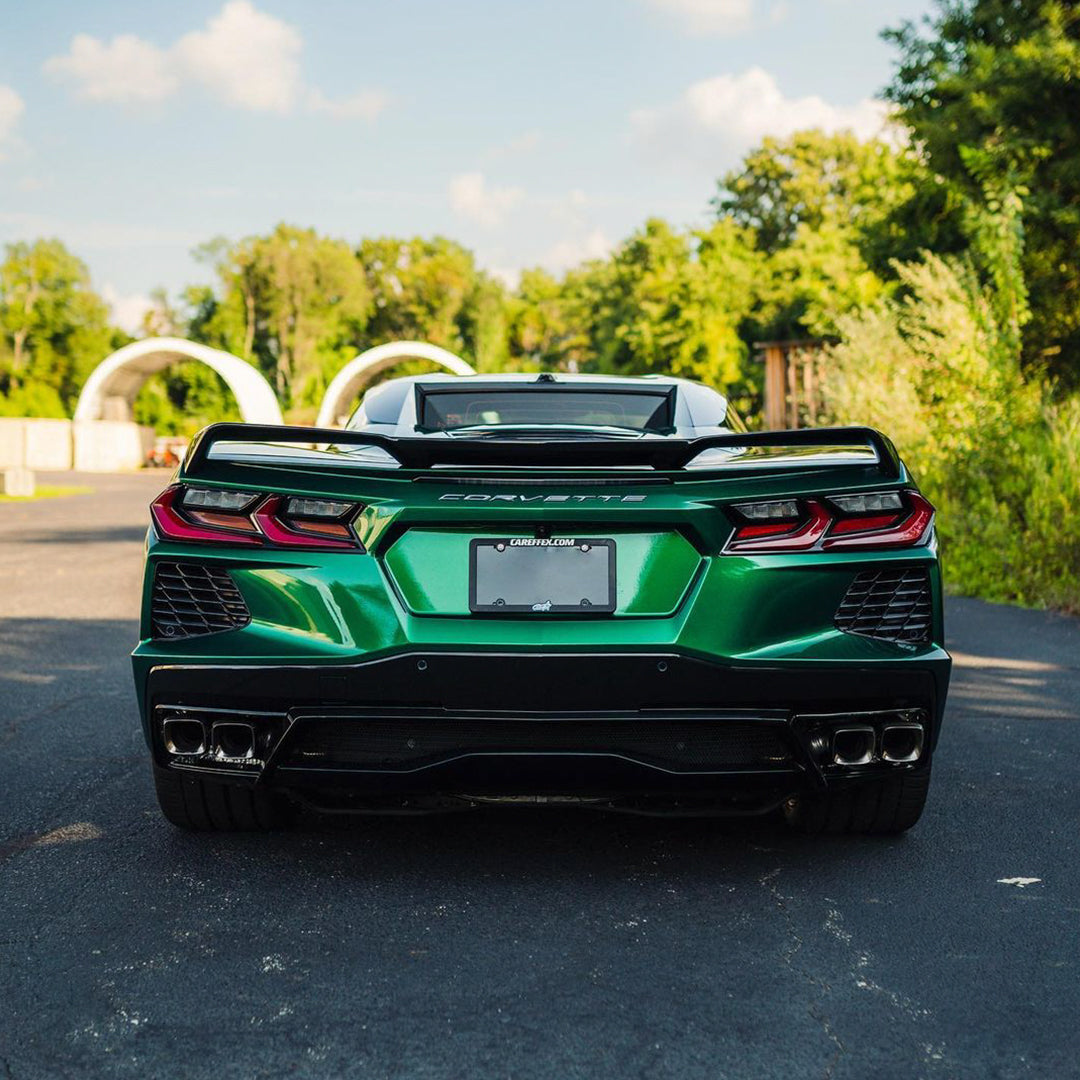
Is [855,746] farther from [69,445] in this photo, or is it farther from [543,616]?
[69,445]

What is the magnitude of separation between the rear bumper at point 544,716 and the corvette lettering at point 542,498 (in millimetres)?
391

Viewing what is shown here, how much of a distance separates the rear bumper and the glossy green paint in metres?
0.05

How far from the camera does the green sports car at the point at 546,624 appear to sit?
11.4 ft

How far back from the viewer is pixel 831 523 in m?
3.62

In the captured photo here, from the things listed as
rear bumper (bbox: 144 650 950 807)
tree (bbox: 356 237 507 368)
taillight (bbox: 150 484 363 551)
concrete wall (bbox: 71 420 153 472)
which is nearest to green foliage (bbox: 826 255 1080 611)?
rear bumper (bbox: 144 650 950 807)

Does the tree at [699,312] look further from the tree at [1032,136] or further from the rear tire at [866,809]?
the rear tire at [866,809]

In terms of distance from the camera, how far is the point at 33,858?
402cm

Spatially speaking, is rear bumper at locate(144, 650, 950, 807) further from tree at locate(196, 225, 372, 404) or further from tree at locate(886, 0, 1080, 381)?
tree at locate(196, 225, 372, 404)

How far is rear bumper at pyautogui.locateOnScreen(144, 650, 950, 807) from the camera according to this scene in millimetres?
3449

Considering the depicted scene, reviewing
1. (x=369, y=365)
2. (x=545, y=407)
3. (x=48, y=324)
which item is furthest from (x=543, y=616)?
(x=48, y=324)

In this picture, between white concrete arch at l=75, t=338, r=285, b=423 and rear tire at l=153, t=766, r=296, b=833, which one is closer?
rear tire at l=153, t=766, r=296, b=833

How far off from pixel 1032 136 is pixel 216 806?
70.6ft

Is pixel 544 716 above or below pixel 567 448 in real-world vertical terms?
below

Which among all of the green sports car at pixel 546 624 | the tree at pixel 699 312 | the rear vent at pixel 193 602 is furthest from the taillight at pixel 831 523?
the tree at pixel 699 312
